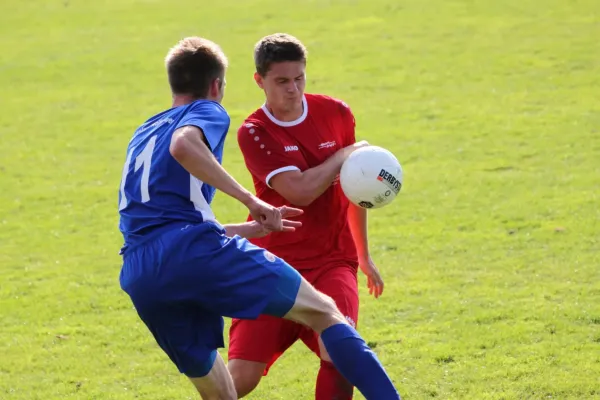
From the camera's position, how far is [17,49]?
68.5 feet

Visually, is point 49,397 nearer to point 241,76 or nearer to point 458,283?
point 458,283

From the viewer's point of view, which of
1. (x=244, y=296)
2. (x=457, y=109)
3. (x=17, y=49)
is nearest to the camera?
(x=244, y=296)

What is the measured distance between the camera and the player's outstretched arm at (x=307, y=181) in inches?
220

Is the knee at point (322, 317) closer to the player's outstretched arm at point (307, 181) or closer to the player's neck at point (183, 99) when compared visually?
the player's outstretched arm at point (307, 181)

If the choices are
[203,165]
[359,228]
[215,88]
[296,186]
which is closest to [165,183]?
[203,165]

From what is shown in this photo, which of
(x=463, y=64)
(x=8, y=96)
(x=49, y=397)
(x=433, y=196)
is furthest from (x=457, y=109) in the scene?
(x=49, y=397)

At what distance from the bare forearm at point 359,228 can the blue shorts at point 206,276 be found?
1.22 meters

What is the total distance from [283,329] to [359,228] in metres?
0.78

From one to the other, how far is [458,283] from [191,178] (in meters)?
4.49

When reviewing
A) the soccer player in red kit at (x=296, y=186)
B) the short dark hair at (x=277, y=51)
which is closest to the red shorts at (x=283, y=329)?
the soccer player in red kit at (x=296, y=186)

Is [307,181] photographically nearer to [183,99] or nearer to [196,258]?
[183,99]

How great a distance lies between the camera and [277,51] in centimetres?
564

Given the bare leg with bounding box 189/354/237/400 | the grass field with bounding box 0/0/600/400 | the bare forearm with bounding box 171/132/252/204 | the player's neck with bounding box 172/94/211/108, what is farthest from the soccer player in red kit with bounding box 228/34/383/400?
the grass field with bounding box 0/0/600/400

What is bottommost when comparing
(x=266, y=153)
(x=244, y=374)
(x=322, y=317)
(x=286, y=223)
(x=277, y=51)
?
(x=244, y=374)
